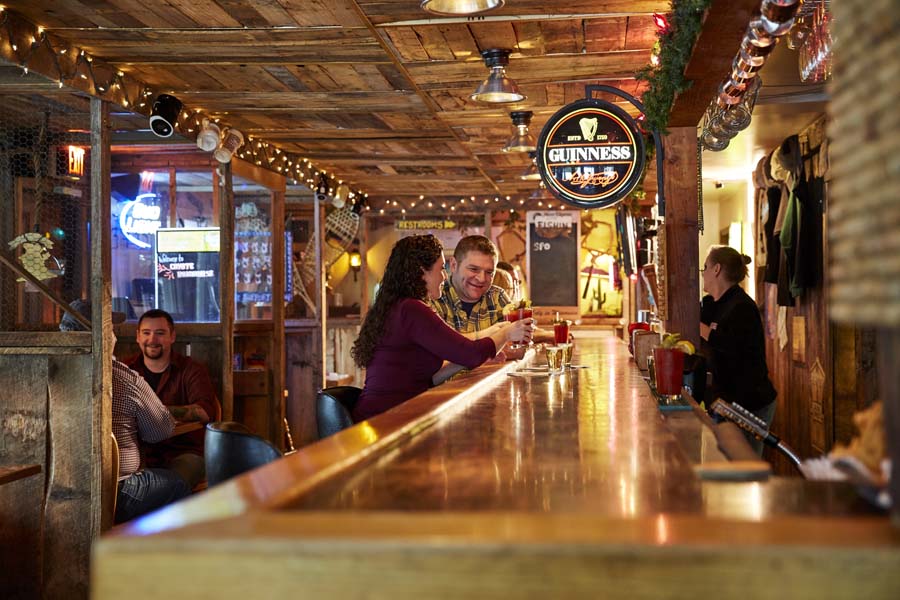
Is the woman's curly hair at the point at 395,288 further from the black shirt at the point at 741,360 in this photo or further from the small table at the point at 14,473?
the black shirt at the point at 741,360

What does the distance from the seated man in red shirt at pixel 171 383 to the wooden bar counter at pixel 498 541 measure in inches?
175

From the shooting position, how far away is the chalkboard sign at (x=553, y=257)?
42.0ft

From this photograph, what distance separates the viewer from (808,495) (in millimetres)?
1442

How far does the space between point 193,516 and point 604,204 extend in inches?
165

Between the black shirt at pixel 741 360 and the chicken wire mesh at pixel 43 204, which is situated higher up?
the chicken wire mesh at pixel 43 204

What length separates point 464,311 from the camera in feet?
20.1

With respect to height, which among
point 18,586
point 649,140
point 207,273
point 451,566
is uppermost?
point 649,140

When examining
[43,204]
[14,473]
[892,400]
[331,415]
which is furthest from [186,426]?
[892,400]

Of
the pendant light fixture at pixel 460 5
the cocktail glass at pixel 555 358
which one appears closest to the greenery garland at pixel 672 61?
the pendant light fixture at pixel 460 5

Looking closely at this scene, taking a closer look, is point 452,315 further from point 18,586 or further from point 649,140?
point 18,586

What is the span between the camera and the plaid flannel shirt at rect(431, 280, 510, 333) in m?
6.07

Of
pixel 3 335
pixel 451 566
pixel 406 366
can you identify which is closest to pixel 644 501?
pixel 451 566

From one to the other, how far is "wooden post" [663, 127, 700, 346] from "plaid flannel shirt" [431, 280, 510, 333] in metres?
1.47

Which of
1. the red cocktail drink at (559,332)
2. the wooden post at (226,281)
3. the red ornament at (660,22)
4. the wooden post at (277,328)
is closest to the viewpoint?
the red ornament at (660,22)
